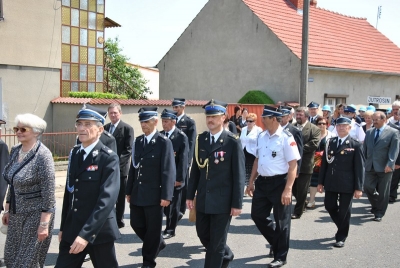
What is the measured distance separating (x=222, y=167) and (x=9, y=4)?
12.7 metres

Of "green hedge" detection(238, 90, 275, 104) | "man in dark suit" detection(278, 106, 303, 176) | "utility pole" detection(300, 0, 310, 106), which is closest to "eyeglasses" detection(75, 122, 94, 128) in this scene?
"man in dark suit" detection(278, 106, 303, 176)

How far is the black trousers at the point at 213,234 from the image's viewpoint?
194 inches

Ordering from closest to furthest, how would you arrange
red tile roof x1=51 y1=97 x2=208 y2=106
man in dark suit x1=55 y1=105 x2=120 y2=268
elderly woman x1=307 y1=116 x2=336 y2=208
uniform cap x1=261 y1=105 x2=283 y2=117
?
man in dark suit x1=55 y1=105 x2=120 y2=268 < uniform cap x1=261 y1=105 x2=283 y2=117 < elderly woman x1=307 y1=116 x2=336 y2=208 < red tile roof x1=51 y1=97 x2=208 y2=106

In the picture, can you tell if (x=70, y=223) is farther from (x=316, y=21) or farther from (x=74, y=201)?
(x=316, y=21)

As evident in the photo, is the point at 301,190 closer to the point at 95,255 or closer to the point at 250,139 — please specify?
the point at 250,139

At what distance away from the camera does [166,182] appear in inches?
220

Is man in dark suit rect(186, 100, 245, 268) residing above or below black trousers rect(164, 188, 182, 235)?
above

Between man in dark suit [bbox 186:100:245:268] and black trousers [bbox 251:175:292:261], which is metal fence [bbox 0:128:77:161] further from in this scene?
man in dark suit [bbox 186:100:245:268]

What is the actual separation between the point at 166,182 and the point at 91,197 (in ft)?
5.45

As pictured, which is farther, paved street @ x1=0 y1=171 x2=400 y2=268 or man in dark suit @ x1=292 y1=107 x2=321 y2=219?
man in dark suit @ x1=292 y1=107 x2=321 y2=219

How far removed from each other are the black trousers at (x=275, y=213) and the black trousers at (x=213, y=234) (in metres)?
1.03

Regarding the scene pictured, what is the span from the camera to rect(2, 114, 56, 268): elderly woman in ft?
14.5

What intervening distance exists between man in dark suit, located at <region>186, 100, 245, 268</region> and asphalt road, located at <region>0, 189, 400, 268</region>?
1078 millimetres

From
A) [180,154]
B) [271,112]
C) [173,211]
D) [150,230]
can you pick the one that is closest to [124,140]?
[180,154]
